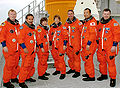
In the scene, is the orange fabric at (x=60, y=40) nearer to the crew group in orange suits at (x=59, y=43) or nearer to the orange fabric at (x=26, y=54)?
the crew group in orange suits at (x=59, y=43)

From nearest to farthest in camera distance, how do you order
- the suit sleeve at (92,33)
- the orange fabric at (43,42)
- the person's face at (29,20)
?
the person's face at (29,20) < the suit sleeve at (92,33) < the orange fabric at (43,42)

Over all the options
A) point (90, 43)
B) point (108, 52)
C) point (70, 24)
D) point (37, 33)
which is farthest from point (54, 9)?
point (108, 52)

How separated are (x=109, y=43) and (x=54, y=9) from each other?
9.25 feet

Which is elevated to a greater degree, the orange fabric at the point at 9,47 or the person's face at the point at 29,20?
the person's face at the point at 29,20

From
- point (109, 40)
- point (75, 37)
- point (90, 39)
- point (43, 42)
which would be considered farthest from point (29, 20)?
point (109, 40)

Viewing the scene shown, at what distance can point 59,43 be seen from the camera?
3.60 metres

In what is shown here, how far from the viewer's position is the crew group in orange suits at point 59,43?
2971 mm

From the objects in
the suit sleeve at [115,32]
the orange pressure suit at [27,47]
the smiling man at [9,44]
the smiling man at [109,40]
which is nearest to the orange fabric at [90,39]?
the smiling man at [109,40]

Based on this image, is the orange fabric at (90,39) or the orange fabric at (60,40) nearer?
the orange fabric at (90,39)

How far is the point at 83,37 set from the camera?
3457 mm

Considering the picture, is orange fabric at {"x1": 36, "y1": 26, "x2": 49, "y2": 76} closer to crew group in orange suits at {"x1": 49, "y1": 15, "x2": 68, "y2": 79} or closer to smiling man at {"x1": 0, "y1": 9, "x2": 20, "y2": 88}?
crew group in orange suits at {"x1": 49, "y1": 15, "x2": 68, "y2": 79}

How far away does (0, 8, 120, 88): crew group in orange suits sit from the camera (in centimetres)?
297

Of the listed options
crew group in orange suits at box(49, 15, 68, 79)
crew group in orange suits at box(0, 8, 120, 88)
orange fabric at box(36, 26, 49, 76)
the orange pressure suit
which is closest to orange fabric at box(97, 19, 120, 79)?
crew group in orange suits at box(0, 8, 120, 88)

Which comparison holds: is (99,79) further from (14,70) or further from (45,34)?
(14,70)
